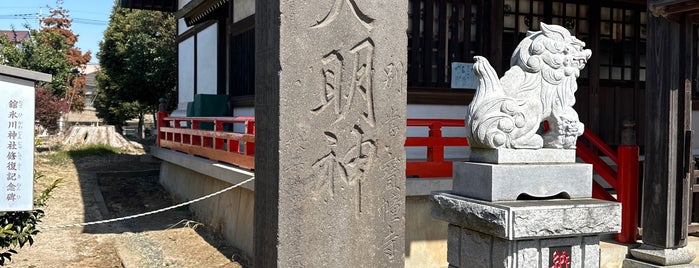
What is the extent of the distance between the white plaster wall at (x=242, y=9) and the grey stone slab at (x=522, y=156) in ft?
21.8

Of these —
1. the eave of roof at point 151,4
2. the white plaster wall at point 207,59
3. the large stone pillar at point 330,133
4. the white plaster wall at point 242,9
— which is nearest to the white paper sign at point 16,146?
the large stone pillar at point 330,133

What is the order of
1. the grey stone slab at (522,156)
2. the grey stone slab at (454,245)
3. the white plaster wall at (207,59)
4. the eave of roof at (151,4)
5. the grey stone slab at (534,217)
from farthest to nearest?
1. the eave of roof at (151,4)
2. the white plaster wall at (207,59)
3. the grey stone slab at (454,245)
4. the grey stone slab at (522,156)
5. the grey stone slab at (534,217)

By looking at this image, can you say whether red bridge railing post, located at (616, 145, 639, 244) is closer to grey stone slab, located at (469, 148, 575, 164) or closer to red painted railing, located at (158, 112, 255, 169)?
grey stone slab, located at (469, 148, 575, 164)

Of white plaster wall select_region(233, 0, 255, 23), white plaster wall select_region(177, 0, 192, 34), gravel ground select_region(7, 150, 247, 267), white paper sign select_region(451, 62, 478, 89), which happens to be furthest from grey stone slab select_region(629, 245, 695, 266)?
white plaster wall select_region(177, 0, 192, 34)

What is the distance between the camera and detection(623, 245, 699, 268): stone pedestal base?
6625 millimetres

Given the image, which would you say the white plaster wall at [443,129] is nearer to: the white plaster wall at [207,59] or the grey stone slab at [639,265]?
the grey stone slab at [639,265]

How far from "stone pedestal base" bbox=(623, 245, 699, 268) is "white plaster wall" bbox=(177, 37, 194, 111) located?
10767 millimetres

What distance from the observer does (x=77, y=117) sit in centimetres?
4216

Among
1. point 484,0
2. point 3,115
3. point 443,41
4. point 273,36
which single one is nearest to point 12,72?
point 3,115

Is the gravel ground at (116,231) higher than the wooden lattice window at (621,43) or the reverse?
the reverse

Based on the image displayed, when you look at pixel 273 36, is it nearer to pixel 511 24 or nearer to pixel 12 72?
pixel 12 72

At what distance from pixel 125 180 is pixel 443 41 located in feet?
30.4

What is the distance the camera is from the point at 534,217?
15.1 feet

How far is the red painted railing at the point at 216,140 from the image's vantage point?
802 centimetres
